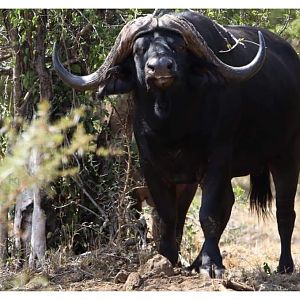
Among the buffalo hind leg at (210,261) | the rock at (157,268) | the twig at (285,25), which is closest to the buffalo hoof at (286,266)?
the buffalo hind leg at (210,261)

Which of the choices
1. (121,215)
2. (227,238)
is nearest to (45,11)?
(121,215)

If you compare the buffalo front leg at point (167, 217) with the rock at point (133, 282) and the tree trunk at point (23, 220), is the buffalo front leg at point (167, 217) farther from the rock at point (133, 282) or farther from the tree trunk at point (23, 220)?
the tree trunk at point (23, 220)

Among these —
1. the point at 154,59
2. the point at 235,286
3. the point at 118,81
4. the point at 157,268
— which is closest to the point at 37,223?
the point at 118,81

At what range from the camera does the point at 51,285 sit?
723 centimetres

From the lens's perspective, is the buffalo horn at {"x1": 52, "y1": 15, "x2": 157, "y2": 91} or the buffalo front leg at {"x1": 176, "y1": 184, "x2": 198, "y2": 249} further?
the buffalo front leg at {"x1": 176, "y1": 184, "x2": 198, "y2": 249}

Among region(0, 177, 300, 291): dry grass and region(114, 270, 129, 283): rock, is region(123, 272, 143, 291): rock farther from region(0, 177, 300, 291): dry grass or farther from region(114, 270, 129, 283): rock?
region(114, 270, 129, 283): rock

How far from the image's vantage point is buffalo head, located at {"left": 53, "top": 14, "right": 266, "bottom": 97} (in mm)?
6789

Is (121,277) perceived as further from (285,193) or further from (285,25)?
(285,25)

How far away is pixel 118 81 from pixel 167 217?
120 cm

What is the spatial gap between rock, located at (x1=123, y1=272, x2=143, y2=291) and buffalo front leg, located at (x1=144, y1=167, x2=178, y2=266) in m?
0.98

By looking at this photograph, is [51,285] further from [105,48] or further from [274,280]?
[105,48]

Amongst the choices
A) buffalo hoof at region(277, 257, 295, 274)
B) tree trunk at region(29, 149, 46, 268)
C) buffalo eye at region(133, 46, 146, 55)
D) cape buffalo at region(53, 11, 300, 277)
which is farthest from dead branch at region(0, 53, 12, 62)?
buffalo hoof at region(277, 257, 295, 274)

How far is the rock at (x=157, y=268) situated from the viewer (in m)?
6.89

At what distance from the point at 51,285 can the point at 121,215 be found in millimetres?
1552
